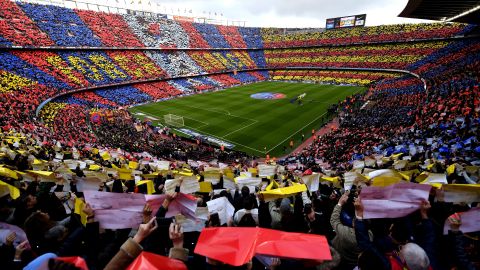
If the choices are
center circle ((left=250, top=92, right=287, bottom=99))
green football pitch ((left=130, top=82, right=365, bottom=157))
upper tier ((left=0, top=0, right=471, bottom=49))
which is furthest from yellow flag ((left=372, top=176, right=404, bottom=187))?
upper tier ((left=0, top=0, right=471, bottom=49))

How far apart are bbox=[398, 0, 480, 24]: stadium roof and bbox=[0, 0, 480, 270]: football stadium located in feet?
0.84

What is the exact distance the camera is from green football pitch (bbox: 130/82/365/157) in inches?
1152

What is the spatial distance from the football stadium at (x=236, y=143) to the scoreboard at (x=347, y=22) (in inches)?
14.4

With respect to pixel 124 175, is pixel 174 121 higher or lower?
lower

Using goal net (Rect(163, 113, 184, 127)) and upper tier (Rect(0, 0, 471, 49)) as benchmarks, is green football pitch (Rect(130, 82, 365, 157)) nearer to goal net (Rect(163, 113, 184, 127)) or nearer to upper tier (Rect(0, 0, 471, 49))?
goal net (Rect(163, 113, 184, 127))

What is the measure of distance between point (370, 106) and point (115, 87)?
41008 millimetres

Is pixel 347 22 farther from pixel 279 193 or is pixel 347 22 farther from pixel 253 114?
pixel 279 193

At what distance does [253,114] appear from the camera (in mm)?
37750

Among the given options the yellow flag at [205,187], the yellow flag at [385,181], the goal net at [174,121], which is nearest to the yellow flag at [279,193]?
the yellow flag at [385,181]

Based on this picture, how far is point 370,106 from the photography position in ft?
116

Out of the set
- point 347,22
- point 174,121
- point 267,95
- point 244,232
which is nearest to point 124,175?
point 244,232

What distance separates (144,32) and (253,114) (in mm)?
41924

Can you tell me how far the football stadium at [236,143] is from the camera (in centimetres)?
358

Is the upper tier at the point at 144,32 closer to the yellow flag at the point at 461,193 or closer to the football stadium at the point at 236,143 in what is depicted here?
the football stadium at the point at 236,143
